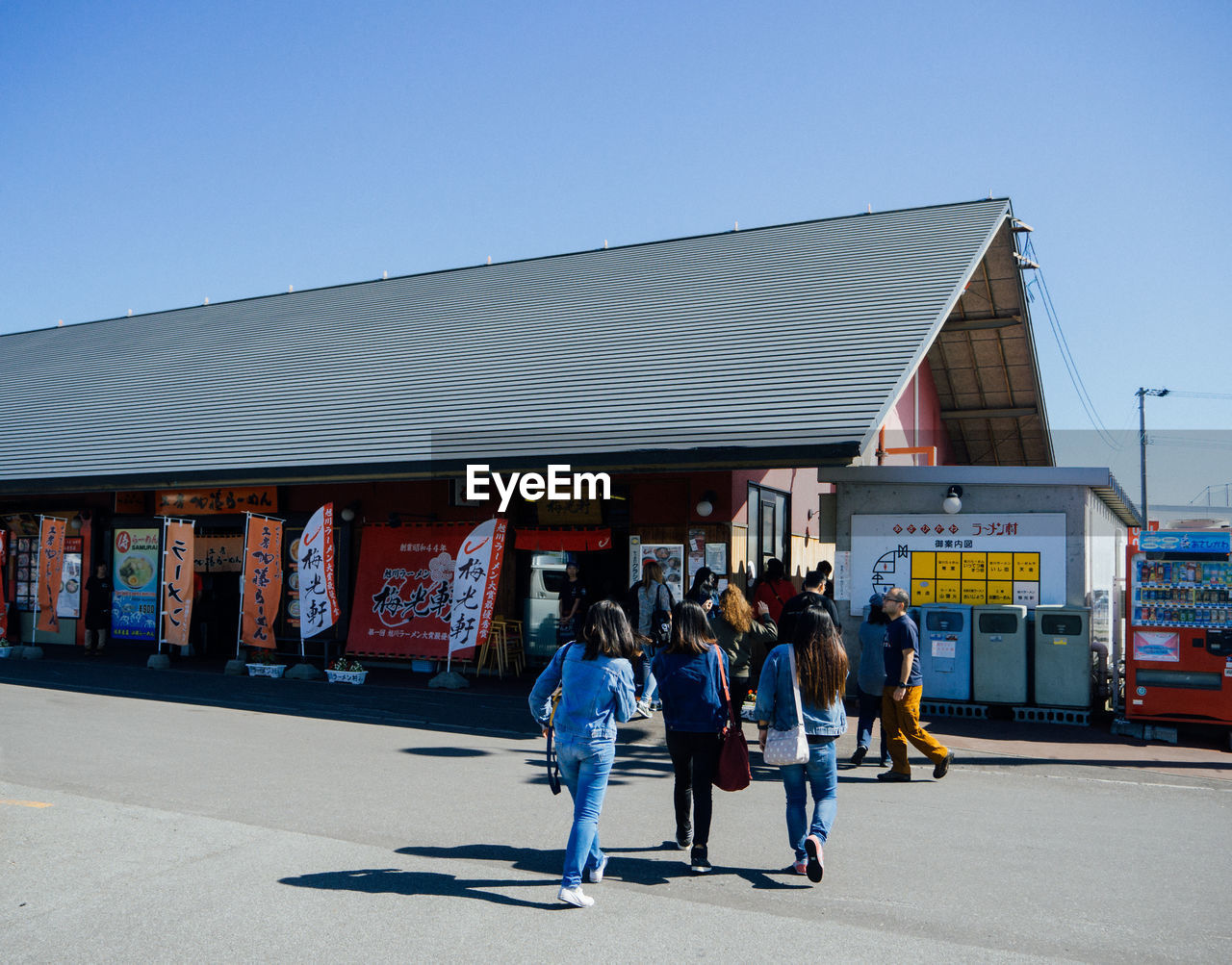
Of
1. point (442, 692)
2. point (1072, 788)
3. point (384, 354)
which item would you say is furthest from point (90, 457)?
point (1072, 788)

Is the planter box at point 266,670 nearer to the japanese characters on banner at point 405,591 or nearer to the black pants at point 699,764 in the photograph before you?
the japanese characters on banner at point 405,591

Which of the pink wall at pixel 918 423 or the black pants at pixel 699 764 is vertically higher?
the pink wall at pixel 918 423

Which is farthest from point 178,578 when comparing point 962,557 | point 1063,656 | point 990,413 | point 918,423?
point 990,413

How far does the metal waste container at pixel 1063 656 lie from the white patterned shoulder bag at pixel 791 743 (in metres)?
6.45

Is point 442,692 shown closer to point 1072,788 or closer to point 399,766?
point 399,766

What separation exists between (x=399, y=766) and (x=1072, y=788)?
18.6 feet

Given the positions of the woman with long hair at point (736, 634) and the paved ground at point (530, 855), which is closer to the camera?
the paved ground at point (530, 855)

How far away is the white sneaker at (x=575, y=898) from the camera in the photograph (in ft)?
16.1

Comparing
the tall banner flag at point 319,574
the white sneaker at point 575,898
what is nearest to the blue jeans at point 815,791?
the white sneaker at point 575,898

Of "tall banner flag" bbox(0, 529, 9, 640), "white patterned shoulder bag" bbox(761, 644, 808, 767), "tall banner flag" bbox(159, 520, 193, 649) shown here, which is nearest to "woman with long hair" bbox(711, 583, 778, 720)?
"white patterned shoulder bag" bbox(761, 644, 808, 767)

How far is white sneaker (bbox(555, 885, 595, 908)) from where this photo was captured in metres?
4.92

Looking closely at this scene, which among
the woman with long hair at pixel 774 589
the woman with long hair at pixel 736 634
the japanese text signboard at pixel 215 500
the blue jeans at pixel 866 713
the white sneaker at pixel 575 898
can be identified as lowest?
the white sneaker at pixel 575 898

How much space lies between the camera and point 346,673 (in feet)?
45.2

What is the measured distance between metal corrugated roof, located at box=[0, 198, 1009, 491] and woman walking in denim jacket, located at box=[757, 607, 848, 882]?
464cm
